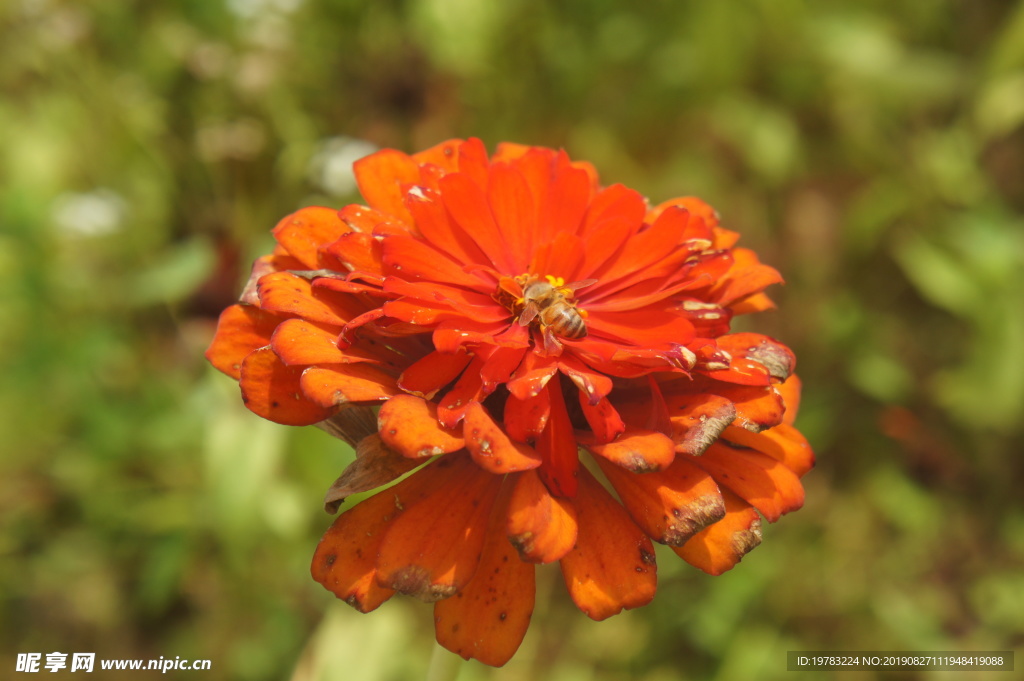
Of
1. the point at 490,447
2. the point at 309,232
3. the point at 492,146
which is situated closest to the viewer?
the point at 490,447

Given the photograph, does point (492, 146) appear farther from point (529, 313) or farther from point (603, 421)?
point (603, 421)

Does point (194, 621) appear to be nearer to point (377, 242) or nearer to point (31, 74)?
point (377, 242)

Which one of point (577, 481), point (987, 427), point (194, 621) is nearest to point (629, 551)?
point (577, 481)

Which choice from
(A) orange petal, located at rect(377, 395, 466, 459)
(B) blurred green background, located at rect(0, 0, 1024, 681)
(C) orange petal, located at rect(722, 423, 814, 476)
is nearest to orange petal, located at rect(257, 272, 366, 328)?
(A) orange petal, located at rect(377, 395, 466, 459)

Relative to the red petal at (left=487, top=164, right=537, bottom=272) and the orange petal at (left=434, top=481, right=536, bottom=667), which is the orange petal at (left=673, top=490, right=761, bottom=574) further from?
the red petal at (left=487, top=164, right=537, bottom=272)

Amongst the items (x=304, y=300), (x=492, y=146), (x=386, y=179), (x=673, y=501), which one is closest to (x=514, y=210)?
(x=386, y=179)

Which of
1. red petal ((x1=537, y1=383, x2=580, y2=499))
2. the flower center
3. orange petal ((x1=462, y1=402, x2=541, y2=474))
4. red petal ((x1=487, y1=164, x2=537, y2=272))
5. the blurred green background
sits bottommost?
the blurred green background

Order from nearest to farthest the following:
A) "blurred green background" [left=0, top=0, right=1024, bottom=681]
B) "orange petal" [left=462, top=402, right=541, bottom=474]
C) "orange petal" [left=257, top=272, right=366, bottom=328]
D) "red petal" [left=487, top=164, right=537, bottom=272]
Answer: "orange petal" [left=462, top=402, right=541, bottom=474] → "orange petal" [left=257, top=272, right=366, bottom=328] → "red petal" [left=487, top=164, right=537, bottom=272] → "blurred green background" [left=0, top=0, right=1024, bottom=681]
